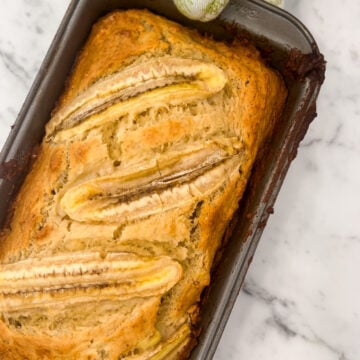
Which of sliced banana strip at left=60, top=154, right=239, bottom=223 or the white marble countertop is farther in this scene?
the white marble countertop

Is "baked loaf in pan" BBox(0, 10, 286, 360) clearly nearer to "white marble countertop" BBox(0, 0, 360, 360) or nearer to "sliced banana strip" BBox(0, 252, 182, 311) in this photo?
"sliced banana strip" BBox(0, 252, 182, 311)

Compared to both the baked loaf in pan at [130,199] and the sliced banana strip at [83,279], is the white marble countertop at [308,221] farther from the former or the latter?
the sliced banana strip at [83,279]

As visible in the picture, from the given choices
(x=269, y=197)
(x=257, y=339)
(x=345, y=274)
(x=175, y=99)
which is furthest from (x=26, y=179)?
(x=345, y=274)

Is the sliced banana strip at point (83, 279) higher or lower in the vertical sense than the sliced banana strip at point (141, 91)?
lower

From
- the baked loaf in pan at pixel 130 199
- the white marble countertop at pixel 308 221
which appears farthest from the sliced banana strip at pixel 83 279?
the white marble countertop at pixel 308 221

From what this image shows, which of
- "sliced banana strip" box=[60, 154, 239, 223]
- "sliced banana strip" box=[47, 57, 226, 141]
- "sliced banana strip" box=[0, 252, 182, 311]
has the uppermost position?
"sliced banana strip" box=[47, 57, 226, 141]

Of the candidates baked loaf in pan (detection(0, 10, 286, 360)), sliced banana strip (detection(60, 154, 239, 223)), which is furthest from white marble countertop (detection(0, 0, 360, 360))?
sliced banana strip (detection(60, 154, 239, 223))

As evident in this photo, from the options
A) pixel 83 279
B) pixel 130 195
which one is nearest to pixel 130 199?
pixel 130 195
